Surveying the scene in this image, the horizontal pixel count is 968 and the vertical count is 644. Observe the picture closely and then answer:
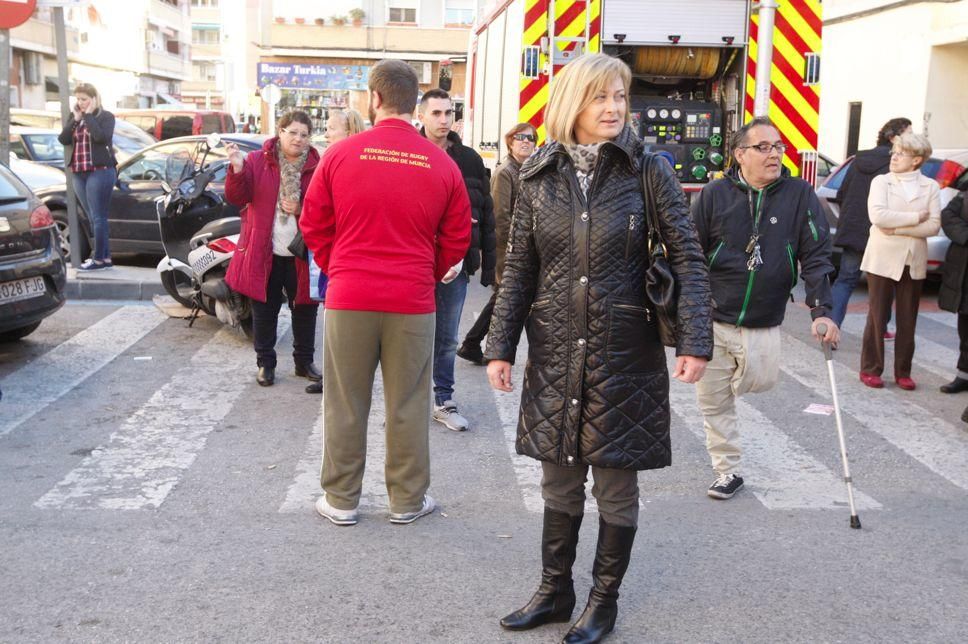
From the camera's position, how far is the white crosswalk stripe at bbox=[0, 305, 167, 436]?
21.7 feet

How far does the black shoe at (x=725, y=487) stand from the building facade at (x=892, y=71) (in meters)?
18.4

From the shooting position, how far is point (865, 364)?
24.9 feet

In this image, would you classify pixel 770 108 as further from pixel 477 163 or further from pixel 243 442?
pixel 243 442

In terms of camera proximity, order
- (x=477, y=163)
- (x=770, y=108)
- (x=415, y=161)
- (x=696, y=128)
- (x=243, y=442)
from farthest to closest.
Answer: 1. (x=696, y=128)
2. (x=770, y=108)
3. (x=477, y=163)
4. (x=243, y=442)
5. (x=415, y=161)

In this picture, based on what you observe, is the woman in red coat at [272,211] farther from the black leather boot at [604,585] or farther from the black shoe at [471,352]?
the black leather boot at [604,585]

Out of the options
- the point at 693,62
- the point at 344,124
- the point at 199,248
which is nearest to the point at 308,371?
the point at 199,248

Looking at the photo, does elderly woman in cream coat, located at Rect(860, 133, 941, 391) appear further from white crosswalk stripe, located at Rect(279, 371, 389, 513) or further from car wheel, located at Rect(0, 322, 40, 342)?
car wheel, located at Rect(0, 322, 40, 342)

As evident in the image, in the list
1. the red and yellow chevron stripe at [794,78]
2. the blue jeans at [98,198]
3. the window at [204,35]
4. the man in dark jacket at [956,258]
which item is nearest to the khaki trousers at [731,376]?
the man in dark jacket at [956,258]

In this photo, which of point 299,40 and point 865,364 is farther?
point 299,40

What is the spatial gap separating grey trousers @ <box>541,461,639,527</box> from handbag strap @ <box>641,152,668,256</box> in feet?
2.48

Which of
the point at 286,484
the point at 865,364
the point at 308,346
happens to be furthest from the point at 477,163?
the point at 865,364

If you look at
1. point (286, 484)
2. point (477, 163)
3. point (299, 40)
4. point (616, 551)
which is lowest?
point (286, 484)

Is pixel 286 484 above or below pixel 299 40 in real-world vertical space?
below

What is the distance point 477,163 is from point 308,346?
184 cm
